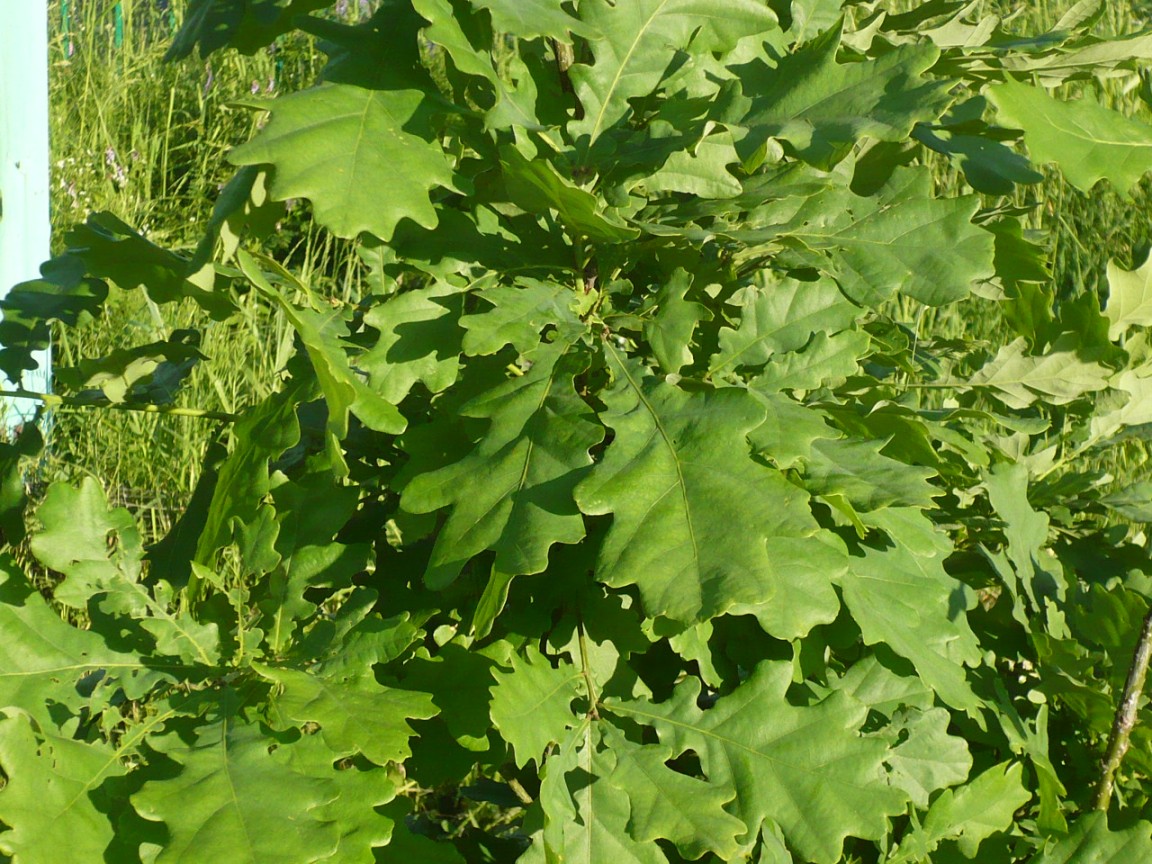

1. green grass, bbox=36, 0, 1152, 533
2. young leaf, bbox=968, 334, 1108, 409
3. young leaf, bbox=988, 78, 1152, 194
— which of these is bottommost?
green grass, bbox=36, 0, 1152, 533

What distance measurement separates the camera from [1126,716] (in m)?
1.35

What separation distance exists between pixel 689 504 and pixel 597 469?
82mm

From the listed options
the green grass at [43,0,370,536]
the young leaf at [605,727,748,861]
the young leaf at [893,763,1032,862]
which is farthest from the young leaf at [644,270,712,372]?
the green grass at [43,0,370,536]

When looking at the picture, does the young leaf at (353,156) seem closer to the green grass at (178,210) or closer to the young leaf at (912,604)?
the young leaf at (912,604)

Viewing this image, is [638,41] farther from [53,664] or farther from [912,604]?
[53,664]

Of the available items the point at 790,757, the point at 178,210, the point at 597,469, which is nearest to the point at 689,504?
the point at 597,469

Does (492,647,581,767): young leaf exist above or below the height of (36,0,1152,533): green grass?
above

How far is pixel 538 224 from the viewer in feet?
4.18

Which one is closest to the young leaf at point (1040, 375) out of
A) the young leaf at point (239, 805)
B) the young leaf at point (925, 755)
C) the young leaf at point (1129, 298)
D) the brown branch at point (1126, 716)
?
the young leaf at point (1129, 298)

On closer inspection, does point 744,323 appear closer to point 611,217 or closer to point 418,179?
point 611,217

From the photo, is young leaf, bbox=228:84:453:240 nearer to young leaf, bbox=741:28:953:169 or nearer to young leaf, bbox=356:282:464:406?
young leaf, bbox=356:282:464:406

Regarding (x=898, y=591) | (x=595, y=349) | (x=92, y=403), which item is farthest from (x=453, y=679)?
(x=92, y=403)

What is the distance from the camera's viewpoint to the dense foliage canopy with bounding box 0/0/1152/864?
3.31 feet

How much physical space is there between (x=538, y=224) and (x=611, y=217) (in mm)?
165
